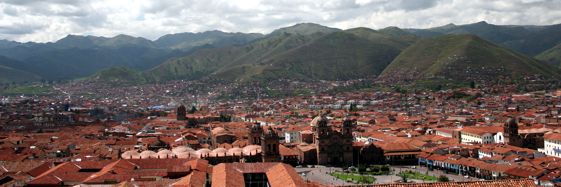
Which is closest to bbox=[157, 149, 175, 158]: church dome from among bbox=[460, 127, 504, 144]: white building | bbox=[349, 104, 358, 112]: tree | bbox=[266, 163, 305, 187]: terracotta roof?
bbox=[266, 163, 305, 187]: terracotta roof

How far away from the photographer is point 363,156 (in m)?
63.3

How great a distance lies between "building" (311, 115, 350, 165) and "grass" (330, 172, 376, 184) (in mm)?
5896

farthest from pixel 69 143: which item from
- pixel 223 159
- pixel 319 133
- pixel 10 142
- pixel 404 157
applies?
pixel 404 157

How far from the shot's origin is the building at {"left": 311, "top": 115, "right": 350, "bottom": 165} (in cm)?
6222

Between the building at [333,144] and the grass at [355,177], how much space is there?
232 inches

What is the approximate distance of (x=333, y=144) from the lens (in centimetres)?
6250

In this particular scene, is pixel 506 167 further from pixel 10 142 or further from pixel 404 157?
pixel 10 142

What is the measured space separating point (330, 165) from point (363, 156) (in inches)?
145

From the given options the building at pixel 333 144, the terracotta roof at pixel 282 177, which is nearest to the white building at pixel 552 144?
the building at pixel 333 144

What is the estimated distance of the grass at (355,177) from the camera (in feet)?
167

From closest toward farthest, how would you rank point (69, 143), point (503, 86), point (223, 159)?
point (223, 159)
point (69, 143)
point (503, 86)

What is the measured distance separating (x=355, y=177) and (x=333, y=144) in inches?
363

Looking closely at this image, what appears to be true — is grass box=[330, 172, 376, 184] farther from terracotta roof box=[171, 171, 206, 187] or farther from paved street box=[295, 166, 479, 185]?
terracotta roof box=[171, 171, 206, 187]

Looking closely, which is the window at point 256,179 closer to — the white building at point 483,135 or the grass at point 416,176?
the grass at point 416,176
